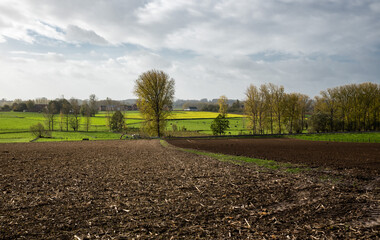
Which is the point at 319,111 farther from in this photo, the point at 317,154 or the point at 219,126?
the point at 317,154

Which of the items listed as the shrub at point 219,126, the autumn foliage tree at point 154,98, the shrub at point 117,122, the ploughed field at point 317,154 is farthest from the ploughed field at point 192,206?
the shrub at point 117,122

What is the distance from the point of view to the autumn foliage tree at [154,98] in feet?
163

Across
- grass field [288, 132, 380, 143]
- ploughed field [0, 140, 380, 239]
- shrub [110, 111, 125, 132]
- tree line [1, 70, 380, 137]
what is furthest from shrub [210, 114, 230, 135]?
ploughed field [0, 140, 380, 239]

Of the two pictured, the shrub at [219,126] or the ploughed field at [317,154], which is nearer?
the ploughed field at [317,154]

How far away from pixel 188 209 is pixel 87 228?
10.7 ft

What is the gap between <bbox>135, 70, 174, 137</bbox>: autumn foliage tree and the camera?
49625 millimetres

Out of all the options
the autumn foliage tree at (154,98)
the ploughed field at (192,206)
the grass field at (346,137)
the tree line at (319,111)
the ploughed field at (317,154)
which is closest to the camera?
the ploughed field at (192,206)

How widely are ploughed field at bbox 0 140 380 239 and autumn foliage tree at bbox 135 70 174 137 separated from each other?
36788 mm

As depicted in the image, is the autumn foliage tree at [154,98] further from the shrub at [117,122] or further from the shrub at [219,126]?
the shrub at [117,122]

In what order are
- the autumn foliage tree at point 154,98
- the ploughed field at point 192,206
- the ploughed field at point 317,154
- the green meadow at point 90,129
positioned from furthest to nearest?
the green meadow at point 90,129, the autumn foliage tree at point 154,98, the ploughed field at point 317,154, the ploughed field at point 192,206

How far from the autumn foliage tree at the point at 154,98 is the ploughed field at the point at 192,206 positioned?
3679cm

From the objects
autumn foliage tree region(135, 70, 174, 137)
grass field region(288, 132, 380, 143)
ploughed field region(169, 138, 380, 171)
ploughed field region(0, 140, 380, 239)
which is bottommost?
grass field region(288, 132, 380, 143)

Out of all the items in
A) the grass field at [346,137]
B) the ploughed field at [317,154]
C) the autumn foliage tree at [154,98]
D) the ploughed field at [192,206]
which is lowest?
the grass field at [346,137]

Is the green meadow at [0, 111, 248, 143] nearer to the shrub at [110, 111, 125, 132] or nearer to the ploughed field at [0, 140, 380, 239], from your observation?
the shrub at [110, 111, 125, 132]
